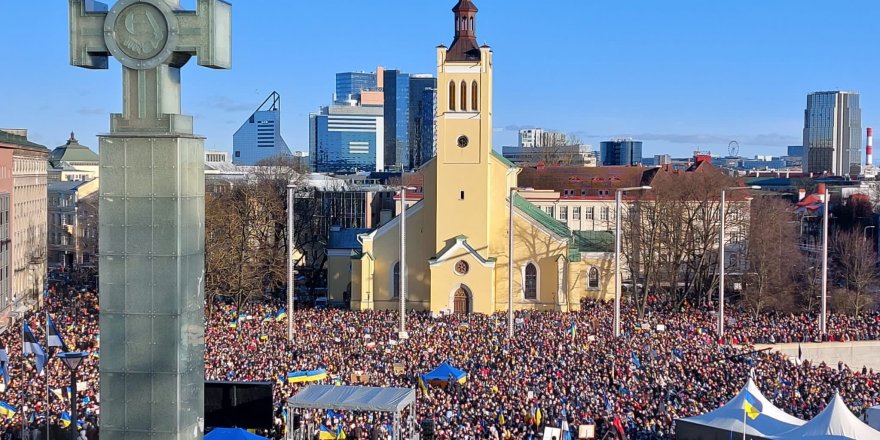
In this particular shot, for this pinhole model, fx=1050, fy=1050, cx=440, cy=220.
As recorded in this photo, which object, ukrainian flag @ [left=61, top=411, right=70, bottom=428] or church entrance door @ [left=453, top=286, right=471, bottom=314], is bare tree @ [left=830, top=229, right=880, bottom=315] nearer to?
church entrance door @ [left=453, top=286, right=471, bottom=314]

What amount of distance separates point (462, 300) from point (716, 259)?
1431cm

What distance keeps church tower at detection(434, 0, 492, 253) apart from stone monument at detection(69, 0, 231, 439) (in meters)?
38.2

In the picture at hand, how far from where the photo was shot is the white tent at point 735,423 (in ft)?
81.5

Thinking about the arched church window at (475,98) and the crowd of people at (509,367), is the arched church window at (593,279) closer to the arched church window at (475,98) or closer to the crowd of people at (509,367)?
the crowd of people at (509,367)

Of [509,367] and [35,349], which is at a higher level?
[35,349]

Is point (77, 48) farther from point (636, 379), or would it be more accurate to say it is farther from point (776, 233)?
point (776, 233)

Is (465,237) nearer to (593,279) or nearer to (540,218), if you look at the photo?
(540,218)

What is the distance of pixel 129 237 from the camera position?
508 inches

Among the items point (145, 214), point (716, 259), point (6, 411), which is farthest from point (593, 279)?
point (145, 214)

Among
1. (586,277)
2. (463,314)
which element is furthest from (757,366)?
(586,277)

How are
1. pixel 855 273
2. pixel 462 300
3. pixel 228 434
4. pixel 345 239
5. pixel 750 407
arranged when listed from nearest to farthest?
1. pixel 228 434
2. pixel 750 407
3. pixel 462 300
4. pixel 855 273
5. pixel 345 239

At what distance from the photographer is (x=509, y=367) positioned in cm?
3328

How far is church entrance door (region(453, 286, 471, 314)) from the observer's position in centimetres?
5066

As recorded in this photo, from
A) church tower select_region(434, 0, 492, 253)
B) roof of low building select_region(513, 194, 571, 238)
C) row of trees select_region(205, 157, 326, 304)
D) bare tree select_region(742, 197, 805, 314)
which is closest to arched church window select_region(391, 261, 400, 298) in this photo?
church tower select_region(434, 0, 492, 253)
